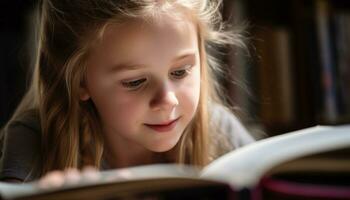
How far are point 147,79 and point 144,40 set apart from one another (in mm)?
61

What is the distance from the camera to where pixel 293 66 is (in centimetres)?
152

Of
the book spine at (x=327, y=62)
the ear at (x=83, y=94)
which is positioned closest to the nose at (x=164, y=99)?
the ear at (x=83, y=94)

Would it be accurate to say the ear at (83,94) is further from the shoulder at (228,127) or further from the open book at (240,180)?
the open book at (240,180)

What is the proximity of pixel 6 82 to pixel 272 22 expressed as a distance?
737 mm

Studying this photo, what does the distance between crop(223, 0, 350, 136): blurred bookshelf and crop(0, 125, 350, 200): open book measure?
2.65ft

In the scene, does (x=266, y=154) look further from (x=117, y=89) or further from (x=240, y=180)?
(x=117, y=89)

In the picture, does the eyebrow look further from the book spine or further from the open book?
the book spine

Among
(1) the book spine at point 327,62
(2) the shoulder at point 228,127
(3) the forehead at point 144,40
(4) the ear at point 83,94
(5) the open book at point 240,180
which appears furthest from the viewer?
(1) the book spine at point 327,62

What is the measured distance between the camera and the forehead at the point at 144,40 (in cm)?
86

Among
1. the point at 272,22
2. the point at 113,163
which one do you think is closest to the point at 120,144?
the point at 113,163

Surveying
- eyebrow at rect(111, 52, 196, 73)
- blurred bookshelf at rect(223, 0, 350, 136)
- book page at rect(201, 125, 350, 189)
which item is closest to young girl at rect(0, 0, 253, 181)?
eyebrow at rect(111, 52, 196, 73)

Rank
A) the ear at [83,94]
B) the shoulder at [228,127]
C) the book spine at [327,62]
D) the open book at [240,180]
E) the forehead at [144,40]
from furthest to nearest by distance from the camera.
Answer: the book spine at [327,62], the shoulder at [228,127], the ear at [83,94], the forehead at [144,40], the open book at [240,180]

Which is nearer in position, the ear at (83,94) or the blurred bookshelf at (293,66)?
the ear at (83,94)

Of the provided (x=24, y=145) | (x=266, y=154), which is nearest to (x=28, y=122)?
(x=24, y=145)
